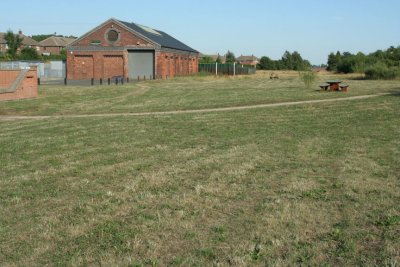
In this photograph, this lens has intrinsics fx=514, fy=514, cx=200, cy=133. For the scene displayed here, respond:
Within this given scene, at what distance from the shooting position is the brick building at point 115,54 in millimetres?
51844

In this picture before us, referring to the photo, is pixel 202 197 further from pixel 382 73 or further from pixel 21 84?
pixel 382 73

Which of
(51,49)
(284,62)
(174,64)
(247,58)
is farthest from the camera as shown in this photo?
(247,58)

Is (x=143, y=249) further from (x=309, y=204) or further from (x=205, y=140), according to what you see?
(x=205, y=140)

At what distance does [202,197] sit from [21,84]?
72.4 feet

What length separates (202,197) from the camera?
6887mm

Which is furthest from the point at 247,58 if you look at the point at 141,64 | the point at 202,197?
the point at 202,197

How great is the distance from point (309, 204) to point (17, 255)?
139 inches

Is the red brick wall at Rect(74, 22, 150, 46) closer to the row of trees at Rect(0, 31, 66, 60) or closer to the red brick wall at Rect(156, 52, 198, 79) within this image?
the red brick wall at Rect(156, 52, 198, 79)

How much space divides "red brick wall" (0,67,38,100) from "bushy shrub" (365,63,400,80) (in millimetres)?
32291

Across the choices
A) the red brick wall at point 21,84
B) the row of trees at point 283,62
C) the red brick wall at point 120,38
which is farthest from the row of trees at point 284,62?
the red brick wall at point 21,84

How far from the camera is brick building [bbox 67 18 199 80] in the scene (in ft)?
170

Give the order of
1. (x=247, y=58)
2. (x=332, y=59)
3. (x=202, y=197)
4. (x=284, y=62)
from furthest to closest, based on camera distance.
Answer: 1. (x=247, y=58)
2. (x=284, y=62)
3. (x=332, y=59)
4. (x=202, y=197)

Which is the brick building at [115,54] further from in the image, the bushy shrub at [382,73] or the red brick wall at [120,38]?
the bushy shrub at [382,73]

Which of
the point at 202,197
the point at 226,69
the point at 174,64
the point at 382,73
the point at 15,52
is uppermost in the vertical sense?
the point at 15,52
